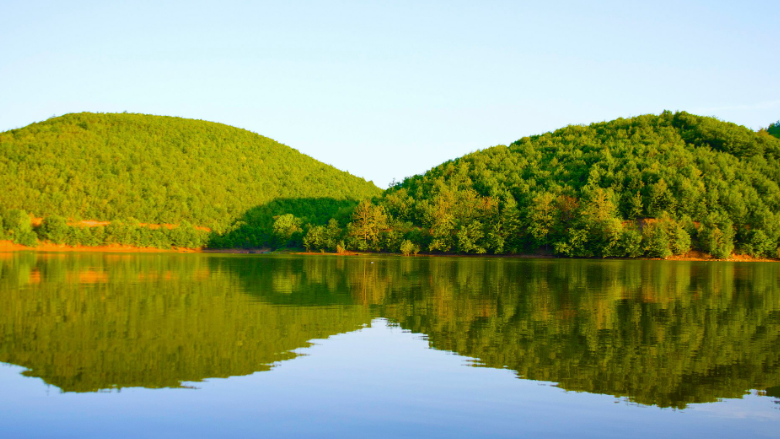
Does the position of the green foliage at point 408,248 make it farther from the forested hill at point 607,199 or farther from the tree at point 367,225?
the tree at point 367,225

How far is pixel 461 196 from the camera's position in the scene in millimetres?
108062

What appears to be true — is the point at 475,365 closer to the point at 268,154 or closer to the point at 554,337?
the point at 554,337

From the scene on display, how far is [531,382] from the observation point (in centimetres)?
1173

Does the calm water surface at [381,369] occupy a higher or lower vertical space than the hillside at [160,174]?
lower

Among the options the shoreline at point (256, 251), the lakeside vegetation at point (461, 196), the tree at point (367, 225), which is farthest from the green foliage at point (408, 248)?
the tree at point (367, 225)

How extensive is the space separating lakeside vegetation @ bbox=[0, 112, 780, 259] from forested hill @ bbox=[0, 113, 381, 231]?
1.49 feet

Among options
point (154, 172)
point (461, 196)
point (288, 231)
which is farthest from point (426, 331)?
point (154, 172)

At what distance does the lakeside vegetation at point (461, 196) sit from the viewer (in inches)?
3568

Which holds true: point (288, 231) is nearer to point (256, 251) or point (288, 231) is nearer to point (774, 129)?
point (256, 251)

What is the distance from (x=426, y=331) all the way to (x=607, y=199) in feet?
270

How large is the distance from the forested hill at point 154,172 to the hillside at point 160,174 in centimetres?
21

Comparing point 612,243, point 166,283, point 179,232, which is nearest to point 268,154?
point 179,232

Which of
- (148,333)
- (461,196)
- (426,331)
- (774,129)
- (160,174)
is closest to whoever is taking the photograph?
(148,333)

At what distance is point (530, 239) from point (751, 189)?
35.2m
